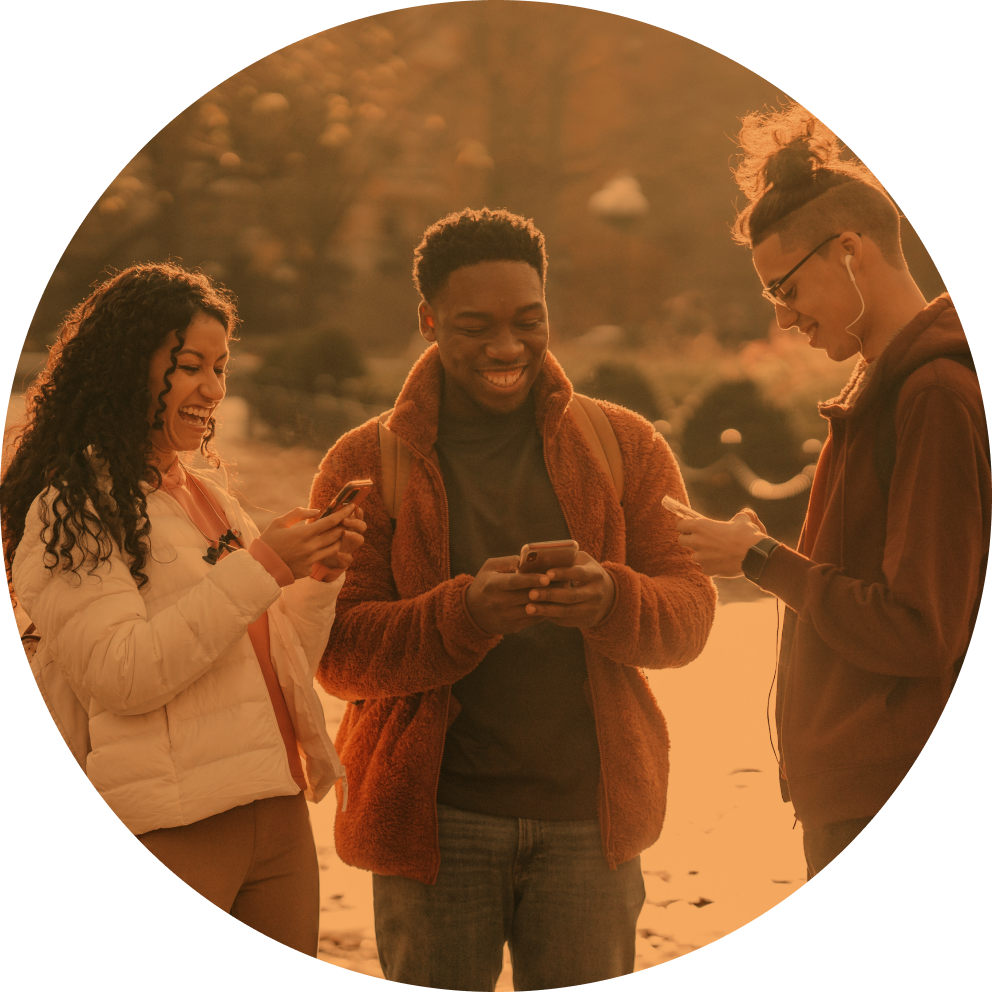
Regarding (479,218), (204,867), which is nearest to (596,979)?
(204,867)

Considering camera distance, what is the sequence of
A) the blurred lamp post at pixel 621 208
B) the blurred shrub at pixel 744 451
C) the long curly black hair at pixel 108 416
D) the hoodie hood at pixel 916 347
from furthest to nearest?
the blurred lamp post at pixel 621 208, the blurred shrub at pixel 744 451, the hoodie hood at pixel 916 347, the long curly black hair at pixel 108 416

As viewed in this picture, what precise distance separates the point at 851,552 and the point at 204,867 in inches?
55.7

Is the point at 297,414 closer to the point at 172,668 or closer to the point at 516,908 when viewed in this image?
the point at 172,668

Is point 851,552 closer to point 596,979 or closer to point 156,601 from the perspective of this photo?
point 596,979

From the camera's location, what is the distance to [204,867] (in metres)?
1.76

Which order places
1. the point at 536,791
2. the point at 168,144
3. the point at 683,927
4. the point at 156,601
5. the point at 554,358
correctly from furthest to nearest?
the point at 168,144
the point at 683,927
the point at 554,358
the point at 536,791
the point at 156,601

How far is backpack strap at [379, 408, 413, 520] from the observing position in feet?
6.39

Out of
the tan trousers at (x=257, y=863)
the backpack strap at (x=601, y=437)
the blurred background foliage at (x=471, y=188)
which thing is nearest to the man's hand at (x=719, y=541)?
the backpack strap at (x=601, y=437)

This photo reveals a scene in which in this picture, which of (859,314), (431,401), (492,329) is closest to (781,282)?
(859,314)

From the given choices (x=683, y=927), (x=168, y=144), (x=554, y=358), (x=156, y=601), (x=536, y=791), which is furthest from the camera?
(x=168, y=144)

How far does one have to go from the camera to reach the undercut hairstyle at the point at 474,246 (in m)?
1.89

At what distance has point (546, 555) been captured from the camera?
5.82 ft

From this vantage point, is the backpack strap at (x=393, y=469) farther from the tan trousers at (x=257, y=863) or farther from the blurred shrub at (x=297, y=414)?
the tan trousers at (x=257, y=863)

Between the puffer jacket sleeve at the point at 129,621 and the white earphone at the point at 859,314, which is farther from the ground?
the white earphone at the point at 859,314
